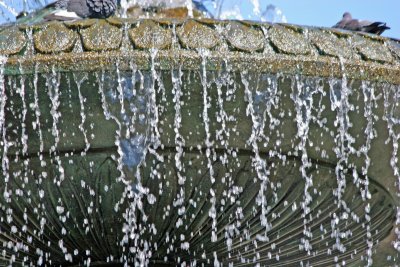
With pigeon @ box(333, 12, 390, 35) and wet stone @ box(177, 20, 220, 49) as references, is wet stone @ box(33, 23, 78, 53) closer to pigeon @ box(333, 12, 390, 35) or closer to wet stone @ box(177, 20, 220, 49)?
wet stone @ box(177, 20, 220, 49)

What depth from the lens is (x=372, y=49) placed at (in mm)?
4379

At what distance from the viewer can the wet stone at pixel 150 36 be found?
4074 millimetres

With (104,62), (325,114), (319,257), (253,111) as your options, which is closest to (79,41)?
(104,62)

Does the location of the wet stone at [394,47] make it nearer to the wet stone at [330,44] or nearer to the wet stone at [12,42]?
the wet stone at [330,44]

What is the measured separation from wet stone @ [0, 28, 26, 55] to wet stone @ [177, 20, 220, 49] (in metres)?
0.67

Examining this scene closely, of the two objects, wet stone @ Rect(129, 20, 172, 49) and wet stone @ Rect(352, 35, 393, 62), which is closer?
wet stone @ Rect(129, 20, 172, 49)

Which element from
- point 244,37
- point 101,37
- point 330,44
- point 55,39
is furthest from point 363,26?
point 55,39

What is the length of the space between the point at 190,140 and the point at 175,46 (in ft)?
1.44

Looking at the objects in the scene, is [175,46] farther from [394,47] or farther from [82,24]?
[394,47]

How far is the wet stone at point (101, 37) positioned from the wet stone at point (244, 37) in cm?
47

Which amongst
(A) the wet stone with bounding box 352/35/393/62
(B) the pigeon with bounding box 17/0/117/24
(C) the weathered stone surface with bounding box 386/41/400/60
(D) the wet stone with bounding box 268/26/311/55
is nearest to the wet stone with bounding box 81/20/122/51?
(B) the pigeon with bounding box 17/0/117/24

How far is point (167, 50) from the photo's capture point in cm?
407

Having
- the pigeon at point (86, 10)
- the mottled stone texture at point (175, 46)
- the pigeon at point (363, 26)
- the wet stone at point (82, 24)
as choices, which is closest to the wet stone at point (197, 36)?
the mottled stone texture at point (175, 46)

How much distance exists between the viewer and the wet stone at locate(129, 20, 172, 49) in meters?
4.07
